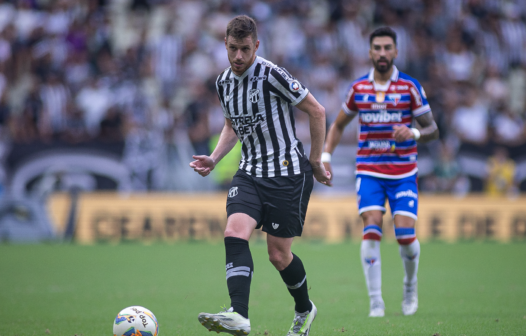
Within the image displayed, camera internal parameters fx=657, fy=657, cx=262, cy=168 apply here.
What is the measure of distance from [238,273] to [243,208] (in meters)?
0.52

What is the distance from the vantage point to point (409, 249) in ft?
22.6

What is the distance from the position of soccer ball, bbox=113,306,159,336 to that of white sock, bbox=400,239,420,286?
3.00 m

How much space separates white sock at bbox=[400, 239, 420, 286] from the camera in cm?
690

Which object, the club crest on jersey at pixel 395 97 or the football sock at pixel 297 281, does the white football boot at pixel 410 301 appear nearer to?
the football sock at pixel 297 281

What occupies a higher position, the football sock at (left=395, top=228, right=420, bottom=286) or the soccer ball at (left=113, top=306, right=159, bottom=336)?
the football sock at (left=395, top=228, right=420, bottom=286)

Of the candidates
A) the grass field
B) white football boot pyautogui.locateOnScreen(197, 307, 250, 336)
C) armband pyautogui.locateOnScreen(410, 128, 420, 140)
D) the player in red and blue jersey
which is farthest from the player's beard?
white football boot pyautogui.locateOnScreen(197, 307, 250, 336)

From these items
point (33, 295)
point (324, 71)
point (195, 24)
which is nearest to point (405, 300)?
point (33, 295)

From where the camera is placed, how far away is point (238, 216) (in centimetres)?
506

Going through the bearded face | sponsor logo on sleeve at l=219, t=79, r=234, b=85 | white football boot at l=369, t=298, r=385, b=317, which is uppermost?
the bearded face

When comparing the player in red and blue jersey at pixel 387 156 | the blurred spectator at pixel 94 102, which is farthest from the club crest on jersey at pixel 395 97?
the blurred spectator at pixel 94 102

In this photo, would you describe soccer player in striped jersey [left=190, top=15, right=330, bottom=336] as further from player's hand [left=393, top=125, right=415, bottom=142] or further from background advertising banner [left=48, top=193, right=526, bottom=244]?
background advertising banner [left=48, top=193, right=526, bottom=244]

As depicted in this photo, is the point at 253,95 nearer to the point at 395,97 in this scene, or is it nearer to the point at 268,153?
the point at 268,153

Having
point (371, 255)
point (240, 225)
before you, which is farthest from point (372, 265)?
point (240, 225)

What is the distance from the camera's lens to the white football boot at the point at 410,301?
686 cm
